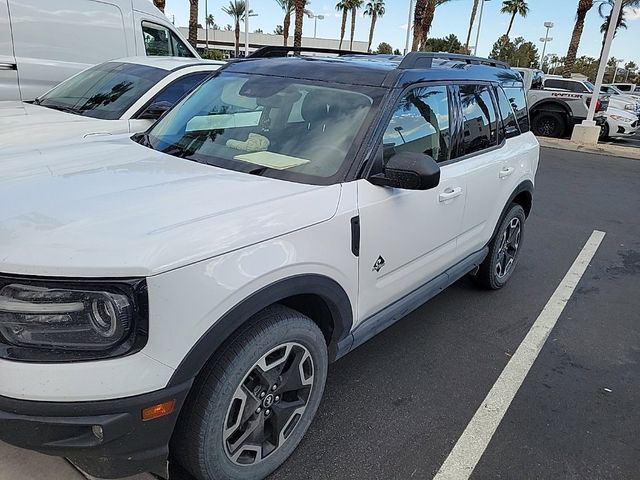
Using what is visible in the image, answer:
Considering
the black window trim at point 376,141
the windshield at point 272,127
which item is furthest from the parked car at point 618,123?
the windshield at point 272,127

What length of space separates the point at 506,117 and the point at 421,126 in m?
1.43

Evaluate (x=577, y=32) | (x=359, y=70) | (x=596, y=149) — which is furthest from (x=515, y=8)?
(x=359, y=70)

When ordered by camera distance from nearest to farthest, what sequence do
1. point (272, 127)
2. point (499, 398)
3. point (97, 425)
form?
1. point (97, 425)
2. point (272, 127)
3. point (499, 398)

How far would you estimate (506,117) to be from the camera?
13.5 ft

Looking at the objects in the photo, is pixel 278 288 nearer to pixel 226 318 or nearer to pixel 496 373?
pixel 226 318

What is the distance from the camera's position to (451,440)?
2641 mm

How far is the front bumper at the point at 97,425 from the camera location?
161 centimetres

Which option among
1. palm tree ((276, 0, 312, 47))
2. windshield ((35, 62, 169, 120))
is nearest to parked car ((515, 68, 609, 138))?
windshield ((35, 62, 169, 120))

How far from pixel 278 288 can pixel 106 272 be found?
645 mm

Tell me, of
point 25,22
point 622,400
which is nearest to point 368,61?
point 622,400

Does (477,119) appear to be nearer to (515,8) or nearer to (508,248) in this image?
(508,248)

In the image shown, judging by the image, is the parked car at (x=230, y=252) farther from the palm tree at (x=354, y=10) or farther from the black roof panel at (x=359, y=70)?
the palm tree at (x=354, y=10)

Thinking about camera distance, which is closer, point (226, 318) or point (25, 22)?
point (226, 318)

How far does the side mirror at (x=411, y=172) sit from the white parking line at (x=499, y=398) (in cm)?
130
